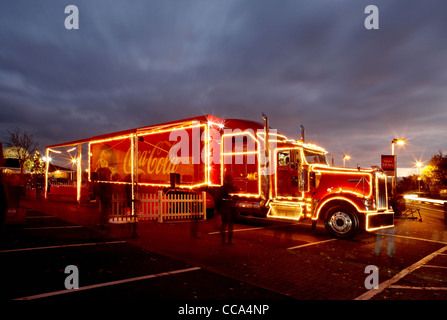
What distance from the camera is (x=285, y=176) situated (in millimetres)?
10203

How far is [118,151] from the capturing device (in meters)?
14.7

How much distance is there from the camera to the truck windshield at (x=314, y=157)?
10180 mm

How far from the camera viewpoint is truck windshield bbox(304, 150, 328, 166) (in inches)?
401

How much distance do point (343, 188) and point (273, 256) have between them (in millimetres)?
3639

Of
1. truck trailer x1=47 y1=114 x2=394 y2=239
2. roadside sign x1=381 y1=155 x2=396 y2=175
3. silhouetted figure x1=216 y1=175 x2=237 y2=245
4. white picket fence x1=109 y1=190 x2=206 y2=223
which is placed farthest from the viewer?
roadside sign x1=381 y1=155 x2=396 y2=175

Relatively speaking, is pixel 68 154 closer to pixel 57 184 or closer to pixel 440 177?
pixel 57 184

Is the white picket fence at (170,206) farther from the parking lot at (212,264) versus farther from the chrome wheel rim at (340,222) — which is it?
the chrome wheel rim at (340,222)

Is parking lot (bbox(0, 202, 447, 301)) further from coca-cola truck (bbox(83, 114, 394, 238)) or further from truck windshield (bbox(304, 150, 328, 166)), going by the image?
truck windshield (bbox(304, 150, 328, 166))

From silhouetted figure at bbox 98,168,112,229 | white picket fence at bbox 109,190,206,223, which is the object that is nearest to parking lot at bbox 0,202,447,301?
silhouetted figure at bbox 98,168,112,229

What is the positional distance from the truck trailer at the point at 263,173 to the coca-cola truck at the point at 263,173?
0.09ft

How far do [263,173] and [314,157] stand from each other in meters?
1.83

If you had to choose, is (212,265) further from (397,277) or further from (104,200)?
(104,200)

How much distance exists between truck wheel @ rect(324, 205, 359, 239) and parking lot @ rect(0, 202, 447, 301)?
0.27m
